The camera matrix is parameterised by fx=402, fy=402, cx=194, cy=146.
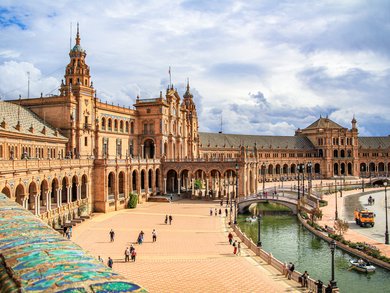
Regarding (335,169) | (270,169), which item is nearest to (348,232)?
(270,169)

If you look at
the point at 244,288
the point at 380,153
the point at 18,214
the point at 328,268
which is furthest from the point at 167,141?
the point at 380,153

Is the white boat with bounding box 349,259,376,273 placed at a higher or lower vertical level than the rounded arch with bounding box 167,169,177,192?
lower

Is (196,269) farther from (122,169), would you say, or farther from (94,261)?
(122,169)

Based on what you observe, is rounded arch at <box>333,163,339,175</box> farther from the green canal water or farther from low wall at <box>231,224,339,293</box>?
low wall at <box>231,224,339,293</box>

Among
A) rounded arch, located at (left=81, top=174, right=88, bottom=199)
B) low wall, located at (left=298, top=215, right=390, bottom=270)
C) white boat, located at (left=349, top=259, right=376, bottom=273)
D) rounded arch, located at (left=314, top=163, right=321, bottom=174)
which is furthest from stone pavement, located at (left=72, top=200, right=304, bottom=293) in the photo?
rounded arch, located at (left=314, top=163, right=321, bottom=174)

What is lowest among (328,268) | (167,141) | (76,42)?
(328,268)

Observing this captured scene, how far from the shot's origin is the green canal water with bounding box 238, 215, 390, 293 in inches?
1304

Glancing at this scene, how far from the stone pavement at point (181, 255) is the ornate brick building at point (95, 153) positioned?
5853 millimetres

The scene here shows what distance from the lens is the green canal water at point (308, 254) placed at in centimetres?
3312

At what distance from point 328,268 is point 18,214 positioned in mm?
34455

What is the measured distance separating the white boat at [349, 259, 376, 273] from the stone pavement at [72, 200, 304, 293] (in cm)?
860

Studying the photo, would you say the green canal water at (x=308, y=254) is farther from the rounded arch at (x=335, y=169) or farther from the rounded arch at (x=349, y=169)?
the rounded arch at (x=349, y=169)

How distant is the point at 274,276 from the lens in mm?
31203

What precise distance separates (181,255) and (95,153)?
128ft
